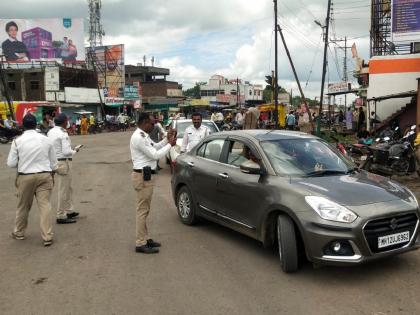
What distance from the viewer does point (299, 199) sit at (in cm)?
505

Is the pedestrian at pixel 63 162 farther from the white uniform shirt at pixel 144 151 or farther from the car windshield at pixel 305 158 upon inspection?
the car windshield at pixel 305 158

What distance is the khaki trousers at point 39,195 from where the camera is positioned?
6590 millimetres

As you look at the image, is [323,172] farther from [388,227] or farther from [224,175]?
[224,175]

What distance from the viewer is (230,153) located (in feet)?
22.0

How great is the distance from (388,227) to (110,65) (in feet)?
203

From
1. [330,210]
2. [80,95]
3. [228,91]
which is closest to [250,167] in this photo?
[330,210]

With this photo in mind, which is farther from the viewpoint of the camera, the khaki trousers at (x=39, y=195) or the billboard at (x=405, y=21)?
the billboard at (x=405, y=21)

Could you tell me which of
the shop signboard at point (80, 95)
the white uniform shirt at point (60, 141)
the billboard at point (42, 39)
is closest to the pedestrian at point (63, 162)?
the white uniform shirt at point (60, 141)

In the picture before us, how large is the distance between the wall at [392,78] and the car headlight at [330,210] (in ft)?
69.2

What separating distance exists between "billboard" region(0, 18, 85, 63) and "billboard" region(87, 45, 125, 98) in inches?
326

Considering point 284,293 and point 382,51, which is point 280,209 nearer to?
point 284,293

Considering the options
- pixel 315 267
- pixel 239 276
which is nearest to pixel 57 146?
pixel 239 276

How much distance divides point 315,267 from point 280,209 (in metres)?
0.77

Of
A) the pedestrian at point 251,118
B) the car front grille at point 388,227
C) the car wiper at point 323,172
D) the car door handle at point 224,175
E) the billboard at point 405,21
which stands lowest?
the car front grille at point 388,227
